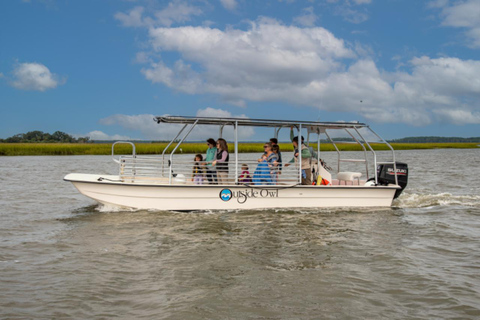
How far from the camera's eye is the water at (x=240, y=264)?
549 cm

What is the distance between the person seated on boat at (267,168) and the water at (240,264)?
931mm

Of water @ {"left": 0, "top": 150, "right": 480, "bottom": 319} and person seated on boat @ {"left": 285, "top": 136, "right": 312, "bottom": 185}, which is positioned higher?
person seated on boat @ {"left": 285, "top": 136, "right": 312, "bottom": 185}

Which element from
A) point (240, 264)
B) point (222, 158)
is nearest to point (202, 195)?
point (222, 158)

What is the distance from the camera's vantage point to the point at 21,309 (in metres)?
5.40

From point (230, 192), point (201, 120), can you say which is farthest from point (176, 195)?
point (201, 120)

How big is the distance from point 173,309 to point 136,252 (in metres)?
2.85

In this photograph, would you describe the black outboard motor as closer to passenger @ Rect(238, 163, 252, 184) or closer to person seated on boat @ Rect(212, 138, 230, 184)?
passenger @ Rect(238, 163, 252, 184)

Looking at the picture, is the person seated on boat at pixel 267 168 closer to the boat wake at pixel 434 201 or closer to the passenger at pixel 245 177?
the passenger at pixel 245 177

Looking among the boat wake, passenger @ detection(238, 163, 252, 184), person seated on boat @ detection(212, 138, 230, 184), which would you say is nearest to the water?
passenger @ detection(238, 163, 252, 184)

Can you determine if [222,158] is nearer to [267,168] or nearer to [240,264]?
[267,168]

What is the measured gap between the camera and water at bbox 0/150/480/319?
5.49 metres

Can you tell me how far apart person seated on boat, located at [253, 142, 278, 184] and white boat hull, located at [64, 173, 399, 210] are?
0.25m

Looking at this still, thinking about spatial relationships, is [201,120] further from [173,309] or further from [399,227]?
[173,309]

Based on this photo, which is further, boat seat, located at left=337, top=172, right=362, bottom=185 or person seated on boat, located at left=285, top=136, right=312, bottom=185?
boat seat, located at left=337, top=172, right=362, bottom=185
